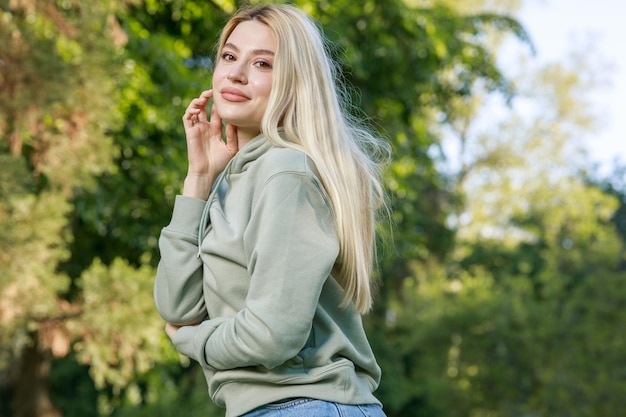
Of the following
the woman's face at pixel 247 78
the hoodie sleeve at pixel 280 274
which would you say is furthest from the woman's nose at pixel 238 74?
the hoodie sleeve at pixel 280 274

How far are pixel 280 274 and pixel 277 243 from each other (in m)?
0.06

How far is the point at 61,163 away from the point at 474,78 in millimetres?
6247

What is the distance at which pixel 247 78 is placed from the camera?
7.58 feet

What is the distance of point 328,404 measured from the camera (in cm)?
206

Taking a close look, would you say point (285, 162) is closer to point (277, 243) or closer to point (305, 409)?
point (277, 243)

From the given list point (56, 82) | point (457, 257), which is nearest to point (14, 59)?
point (56, 82)

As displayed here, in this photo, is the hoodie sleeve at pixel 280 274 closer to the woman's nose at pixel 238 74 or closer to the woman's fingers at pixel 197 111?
the woman's nose at pixel 238 74

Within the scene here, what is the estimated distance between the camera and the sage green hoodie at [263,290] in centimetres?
199

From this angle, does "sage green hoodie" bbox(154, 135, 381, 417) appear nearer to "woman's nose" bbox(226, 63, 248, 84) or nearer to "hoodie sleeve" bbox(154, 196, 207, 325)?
"hoodie sleeve" bbox(154, 196, 207, 325)

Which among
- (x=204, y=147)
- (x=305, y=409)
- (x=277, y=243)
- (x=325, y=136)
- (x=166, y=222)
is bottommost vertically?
(x=166, y=222)

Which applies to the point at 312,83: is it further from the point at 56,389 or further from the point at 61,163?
the point at 56,389

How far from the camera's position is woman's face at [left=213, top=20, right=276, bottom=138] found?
7.57ft

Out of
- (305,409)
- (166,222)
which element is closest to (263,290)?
(305,409)

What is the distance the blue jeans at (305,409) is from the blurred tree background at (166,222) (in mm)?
1476
